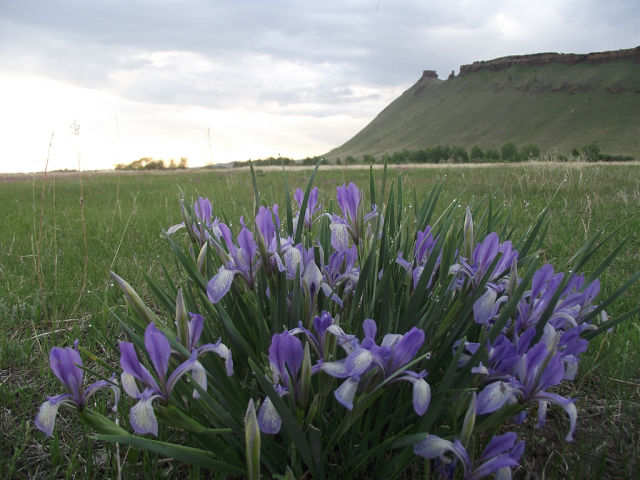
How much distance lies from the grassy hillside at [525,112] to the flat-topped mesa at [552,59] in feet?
5.28

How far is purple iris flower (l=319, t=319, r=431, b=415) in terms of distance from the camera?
79 centimetres

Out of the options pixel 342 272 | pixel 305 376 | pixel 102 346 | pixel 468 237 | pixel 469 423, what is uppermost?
pixel 468 237

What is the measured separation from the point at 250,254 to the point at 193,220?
0.43 meters

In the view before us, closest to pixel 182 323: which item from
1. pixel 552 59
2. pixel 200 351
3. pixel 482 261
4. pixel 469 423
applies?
pixel 200 351

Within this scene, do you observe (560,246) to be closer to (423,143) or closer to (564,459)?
(564,459)

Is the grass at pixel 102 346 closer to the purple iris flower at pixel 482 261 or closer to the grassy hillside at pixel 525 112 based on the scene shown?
the purple iris flower at pixel 482 261

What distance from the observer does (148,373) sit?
834mm

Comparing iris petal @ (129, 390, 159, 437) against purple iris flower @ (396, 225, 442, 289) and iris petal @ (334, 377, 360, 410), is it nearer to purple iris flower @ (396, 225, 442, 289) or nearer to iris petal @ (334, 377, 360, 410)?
iris petal @ (334, 377, 360, 410)

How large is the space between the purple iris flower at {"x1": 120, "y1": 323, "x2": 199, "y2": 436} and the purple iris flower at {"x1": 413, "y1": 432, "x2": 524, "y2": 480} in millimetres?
491

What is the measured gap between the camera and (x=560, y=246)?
384 centimetres

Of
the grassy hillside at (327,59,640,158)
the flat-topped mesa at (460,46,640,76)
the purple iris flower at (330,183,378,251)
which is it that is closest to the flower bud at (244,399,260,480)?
the purple iris flower at (330,183,378,251)

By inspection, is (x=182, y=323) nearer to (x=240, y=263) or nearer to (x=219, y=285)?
(x=219, y=285)

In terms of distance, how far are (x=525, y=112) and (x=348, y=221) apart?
116700 mm

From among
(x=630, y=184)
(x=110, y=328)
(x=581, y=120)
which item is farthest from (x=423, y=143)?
(x=110, y=328)
